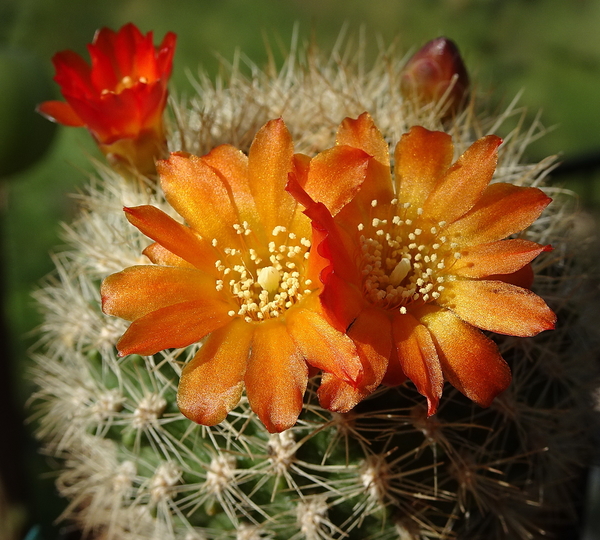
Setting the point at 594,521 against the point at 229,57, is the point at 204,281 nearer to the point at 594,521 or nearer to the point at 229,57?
the point at 594,521

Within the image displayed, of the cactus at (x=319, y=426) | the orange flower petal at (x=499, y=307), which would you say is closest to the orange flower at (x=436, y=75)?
the cactus at (x=319, y=426)

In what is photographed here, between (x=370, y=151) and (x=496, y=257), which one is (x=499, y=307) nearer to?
(x=496, y=257)

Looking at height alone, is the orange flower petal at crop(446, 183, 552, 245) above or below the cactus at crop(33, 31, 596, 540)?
above

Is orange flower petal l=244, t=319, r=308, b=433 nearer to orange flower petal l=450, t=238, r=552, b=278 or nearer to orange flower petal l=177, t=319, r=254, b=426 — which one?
orange flower petal l=177, t=319, r=254, b=426

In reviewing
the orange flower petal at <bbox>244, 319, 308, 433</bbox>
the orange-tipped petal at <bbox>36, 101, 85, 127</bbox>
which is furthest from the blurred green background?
the orange flower petal at <bbox>244, 319, 308, 433</bbox>

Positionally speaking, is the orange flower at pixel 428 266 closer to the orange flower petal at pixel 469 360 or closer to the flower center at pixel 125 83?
the orange flower petal at pixel 469 360

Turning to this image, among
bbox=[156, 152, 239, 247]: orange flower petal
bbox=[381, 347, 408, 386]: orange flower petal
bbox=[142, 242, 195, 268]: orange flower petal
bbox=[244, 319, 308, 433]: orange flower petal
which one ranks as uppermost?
bbox=[156, 152, 239, 247]: orange flower petal
